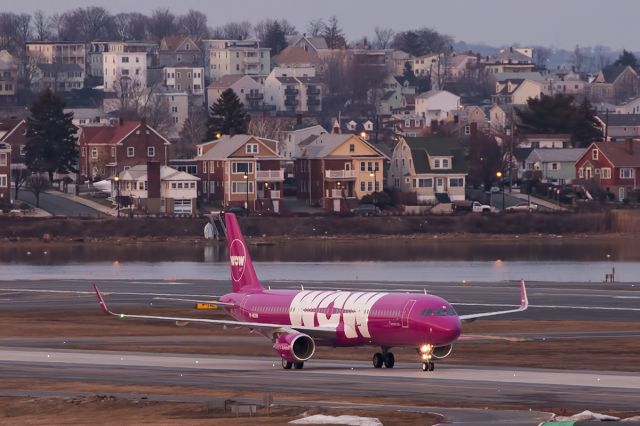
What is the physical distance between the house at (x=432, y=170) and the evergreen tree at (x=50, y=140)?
36604mm

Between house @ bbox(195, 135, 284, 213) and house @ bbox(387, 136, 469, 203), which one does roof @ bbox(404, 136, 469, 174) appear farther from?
house @ bbox(195, 135, 284, 213)

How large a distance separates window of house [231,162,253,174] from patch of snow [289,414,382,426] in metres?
131

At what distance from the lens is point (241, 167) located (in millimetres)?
178750

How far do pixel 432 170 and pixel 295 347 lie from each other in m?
127

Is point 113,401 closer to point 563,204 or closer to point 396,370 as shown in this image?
point 396,370

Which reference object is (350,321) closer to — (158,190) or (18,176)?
(158,190)

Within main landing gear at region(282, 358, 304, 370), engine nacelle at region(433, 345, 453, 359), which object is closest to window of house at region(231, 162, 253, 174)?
main landing gear at region(282, 358, 304, 370)

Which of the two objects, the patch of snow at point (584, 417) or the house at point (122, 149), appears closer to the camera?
the patch of snow at point (584, 417)

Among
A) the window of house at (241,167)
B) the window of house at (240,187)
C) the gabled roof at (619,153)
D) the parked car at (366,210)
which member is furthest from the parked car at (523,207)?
the window of house at (241,167)

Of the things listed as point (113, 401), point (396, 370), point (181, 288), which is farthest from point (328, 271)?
point (113, 401)

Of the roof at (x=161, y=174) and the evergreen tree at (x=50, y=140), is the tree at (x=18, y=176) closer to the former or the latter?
the evergreen tree at (x=50, y=140)

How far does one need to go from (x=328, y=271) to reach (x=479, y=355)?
188 ft

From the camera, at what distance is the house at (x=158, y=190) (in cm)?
17338

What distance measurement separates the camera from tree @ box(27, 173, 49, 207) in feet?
566
